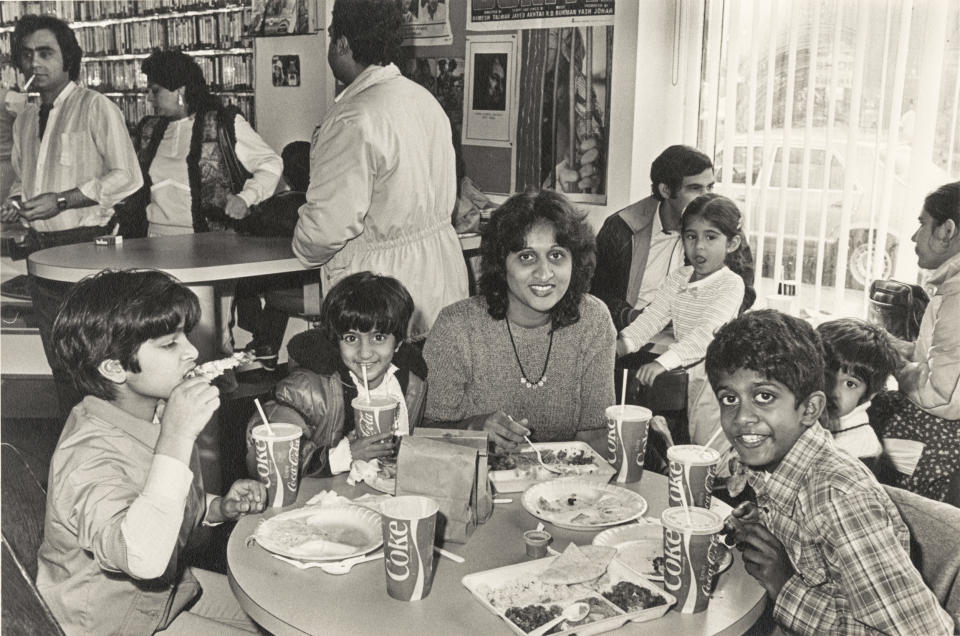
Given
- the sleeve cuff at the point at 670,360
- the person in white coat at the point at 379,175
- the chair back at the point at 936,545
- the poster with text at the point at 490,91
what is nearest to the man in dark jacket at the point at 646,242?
the sleeve cuff at the point at 670,360

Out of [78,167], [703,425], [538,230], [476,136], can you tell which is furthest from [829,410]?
[78,167]

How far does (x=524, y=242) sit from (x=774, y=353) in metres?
0.81

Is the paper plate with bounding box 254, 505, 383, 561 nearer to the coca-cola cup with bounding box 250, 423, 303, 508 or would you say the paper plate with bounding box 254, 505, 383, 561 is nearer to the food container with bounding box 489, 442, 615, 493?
the coca-cola cup with bounding box 250, 423, 303, 508

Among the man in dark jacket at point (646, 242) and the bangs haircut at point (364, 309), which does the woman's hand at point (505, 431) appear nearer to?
the bangs haircut at point (364, 309)

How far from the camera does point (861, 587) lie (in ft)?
4.31

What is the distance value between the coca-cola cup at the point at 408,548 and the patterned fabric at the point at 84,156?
3.25 meters

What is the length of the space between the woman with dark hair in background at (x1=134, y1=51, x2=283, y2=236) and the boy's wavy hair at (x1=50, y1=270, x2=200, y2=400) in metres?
2.50

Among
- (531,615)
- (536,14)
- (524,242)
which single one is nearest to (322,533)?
(531,615)

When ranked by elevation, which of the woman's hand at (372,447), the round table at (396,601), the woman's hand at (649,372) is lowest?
the woman's hand at (649,372)

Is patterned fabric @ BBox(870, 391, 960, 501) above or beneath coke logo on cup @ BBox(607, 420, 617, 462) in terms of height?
beneath

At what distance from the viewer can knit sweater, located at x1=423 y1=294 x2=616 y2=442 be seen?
2.20 metres

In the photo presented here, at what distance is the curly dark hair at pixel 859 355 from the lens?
2414mm

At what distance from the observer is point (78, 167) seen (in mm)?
4094

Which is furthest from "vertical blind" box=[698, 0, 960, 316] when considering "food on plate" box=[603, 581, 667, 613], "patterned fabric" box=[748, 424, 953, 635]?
"food on plate" box=[603, 581, 667, 613]
